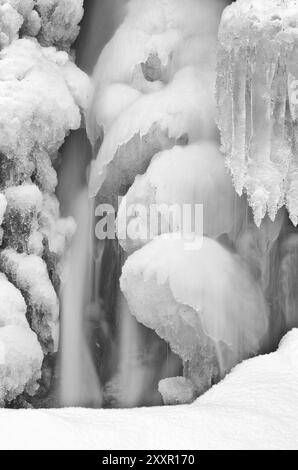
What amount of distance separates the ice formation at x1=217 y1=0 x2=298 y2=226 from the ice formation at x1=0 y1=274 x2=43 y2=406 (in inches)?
91.0

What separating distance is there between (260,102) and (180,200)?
1.22 m

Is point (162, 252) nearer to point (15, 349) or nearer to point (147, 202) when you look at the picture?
point (147, 202)

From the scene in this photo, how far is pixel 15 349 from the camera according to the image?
623 cm

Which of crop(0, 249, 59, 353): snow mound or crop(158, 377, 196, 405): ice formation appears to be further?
crop(0, 249, 59, 353): snow mound

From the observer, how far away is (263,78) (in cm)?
627

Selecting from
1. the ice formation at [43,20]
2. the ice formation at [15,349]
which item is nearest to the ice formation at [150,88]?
the ice formation at [43,20]

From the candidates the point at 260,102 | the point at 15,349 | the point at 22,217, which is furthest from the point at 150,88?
the point at 15,349

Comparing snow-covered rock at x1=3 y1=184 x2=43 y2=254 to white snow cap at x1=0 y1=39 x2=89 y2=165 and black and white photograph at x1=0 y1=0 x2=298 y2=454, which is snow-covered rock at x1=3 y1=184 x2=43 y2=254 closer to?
black and white photograph at x1=0 y1=0 x2=298 y2=454

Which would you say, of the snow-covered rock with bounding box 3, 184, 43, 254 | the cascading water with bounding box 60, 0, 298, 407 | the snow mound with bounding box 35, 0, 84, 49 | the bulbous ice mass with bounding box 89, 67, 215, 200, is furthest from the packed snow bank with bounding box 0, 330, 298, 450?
the snow mound with bounding box 35, 0, 84, 49

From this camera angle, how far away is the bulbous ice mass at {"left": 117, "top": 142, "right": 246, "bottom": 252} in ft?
22.2

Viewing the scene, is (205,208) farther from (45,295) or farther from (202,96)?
(45,295)

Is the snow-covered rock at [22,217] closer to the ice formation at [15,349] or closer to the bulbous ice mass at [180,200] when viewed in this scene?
the ice formation at [15,349]

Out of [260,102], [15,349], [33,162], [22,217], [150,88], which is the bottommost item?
[15,349]

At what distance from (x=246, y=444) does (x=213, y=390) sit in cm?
144
